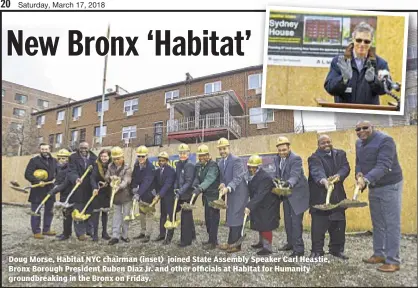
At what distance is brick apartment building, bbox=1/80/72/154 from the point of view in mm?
4125

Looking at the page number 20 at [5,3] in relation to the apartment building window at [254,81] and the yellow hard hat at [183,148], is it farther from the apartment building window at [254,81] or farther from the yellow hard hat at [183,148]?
the apartment building window at [254,81]

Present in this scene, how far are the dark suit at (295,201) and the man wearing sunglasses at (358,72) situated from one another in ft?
3.02

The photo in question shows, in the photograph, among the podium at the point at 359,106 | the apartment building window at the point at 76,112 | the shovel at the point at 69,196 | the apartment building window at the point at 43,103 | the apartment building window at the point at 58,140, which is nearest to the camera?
the podium at the point at 359,106

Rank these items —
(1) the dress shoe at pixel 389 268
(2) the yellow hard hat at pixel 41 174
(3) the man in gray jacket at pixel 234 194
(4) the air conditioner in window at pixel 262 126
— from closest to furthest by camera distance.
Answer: (1) the dress shoe at pixel 389 268
(3) the man in gray jacket at pixel 234 194
(4) the air conditioner in window at pixel 262 126
(2) the yellow hard hat at pixel 41 174

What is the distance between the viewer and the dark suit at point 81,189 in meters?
4.16

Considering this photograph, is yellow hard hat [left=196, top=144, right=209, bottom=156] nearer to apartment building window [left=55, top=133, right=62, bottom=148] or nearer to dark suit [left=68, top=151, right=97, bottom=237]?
dark suit [left=68, top=151, right=97, bottom=237]

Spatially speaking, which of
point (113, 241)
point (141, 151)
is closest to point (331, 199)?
point (141, 151)

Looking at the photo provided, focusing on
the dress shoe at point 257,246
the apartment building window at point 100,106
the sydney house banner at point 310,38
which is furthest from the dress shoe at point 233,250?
the apartment building window at point 100,106

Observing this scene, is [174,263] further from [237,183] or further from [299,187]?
[299,187]

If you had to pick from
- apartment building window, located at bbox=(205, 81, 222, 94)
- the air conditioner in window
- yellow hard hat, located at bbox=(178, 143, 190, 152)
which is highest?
apartment building window, located at bbox=(205, 81, 222, 94)

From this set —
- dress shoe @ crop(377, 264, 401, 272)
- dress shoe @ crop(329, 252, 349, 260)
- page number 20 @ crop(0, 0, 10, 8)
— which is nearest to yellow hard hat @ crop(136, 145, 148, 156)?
page number 20 @ crop(0, 0, 10, 8)

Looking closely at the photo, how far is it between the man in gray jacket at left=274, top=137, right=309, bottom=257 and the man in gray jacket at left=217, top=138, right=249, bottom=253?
46 centimetres

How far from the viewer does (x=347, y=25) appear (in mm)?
3799

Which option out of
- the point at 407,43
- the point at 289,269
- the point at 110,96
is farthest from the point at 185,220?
the point at 407,43
